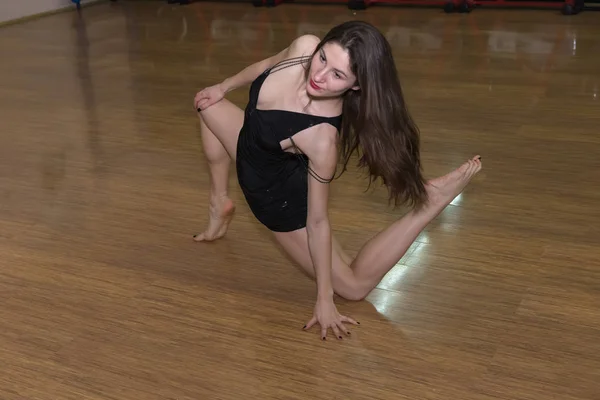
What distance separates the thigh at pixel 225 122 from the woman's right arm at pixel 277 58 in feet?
0.18

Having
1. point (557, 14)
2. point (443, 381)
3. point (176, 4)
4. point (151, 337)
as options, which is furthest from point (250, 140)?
point (176, 4)

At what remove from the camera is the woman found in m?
1.63

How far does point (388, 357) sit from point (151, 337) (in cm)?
59

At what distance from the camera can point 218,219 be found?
7.72 ft

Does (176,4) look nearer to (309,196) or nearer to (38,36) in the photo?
(38,36)

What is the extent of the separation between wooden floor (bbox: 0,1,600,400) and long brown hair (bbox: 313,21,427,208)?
15.5 inches

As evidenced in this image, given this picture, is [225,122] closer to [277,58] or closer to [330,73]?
[277,58]

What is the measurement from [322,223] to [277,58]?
466mm

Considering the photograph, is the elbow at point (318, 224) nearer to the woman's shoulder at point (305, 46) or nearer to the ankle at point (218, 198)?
the woman's shoulder at point (305, 46)

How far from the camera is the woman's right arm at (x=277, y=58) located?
187 centimetres

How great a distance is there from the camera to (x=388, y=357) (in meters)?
1.78

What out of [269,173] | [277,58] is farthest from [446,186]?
[277,58]

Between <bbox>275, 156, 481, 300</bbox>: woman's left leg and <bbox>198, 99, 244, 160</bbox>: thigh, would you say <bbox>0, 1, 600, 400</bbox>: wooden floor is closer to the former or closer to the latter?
<bbox>275, 156, 481, 300</bbox>: woman's left leg

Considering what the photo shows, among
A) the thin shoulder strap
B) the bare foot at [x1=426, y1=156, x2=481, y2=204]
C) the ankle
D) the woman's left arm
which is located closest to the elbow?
the woman's left arm
